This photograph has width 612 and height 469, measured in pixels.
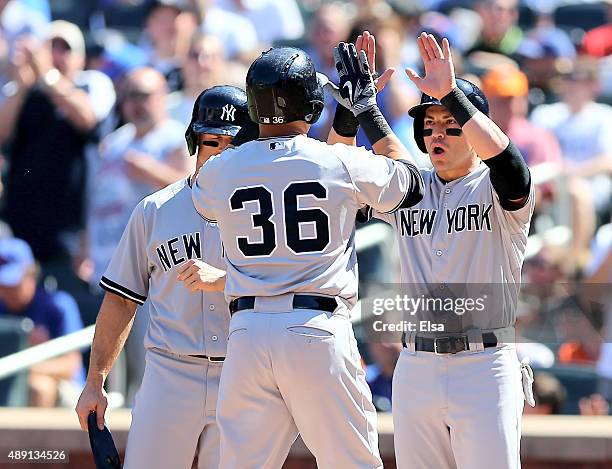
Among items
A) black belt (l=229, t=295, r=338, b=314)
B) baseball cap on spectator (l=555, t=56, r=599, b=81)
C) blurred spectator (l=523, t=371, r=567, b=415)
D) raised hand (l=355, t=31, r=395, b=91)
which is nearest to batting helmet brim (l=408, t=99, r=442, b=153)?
raised hand (l=355, t=31, r=395, b=91)

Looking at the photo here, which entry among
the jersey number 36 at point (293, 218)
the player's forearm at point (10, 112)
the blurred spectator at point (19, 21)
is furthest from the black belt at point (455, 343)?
the blurred spectator at point (19, 21)

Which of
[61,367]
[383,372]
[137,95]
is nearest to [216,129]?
[383,372]

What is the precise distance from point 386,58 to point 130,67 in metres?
1.93

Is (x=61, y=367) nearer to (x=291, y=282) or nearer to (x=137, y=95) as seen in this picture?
(x=137, y=95)

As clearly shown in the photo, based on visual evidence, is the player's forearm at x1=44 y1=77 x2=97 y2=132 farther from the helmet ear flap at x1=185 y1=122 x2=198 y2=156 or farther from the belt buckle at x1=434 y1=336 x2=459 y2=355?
the belt buckle at x1=434 y1=336 x2=459 y2=355

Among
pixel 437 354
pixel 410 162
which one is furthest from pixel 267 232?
pixel 437 354

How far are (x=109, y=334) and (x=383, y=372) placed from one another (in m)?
2.24

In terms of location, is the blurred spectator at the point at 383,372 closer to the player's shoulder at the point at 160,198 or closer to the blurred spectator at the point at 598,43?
the player's shoulder at the point at 160,198

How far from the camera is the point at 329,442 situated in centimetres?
381

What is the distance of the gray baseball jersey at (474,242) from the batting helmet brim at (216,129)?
2.00ft

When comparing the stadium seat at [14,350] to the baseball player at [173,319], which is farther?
the stadium seat at [14,350]

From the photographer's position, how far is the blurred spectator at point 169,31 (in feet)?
27.9

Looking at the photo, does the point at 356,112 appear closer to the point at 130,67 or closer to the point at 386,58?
the point at 386,58

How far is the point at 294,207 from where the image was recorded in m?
3.82
